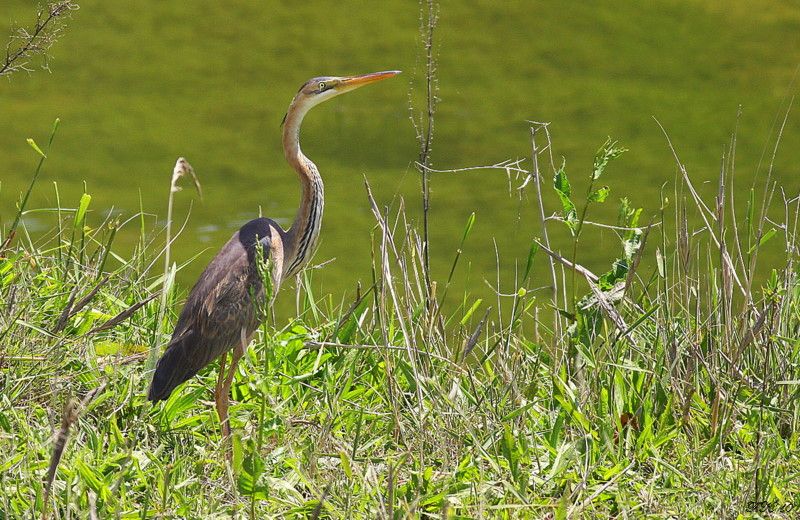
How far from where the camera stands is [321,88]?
3.98m

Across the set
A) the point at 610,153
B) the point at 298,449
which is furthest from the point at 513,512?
the point at 610,153

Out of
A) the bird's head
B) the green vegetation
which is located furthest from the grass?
the bird's head

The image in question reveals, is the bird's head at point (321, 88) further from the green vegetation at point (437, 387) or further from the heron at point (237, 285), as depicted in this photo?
the green vegetation at point (437, 387)

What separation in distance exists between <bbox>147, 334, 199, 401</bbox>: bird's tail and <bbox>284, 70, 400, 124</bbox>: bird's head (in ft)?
3.05

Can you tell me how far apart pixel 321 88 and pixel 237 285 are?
30.2 inches

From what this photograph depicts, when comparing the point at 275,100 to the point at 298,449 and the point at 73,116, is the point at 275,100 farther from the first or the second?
the point at 298,449

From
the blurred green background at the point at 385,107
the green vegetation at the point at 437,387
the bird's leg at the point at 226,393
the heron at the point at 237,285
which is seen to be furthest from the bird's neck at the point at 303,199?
the blurred green background at the point at 385,107

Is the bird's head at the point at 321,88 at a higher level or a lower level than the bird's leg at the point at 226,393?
higher

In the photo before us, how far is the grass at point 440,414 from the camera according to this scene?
9.38 feet

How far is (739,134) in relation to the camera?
7559 millimetres

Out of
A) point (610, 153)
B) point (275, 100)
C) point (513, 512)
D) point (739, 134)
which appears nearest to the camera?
point (513, 512)

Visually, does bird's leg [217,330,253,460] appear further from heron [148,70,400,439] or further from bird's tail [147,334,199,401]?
bird's tail [147,334,199,401]

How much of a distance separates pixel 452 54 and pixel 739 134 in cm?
246

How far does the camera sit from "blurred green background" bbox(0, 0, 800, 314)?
654cm
